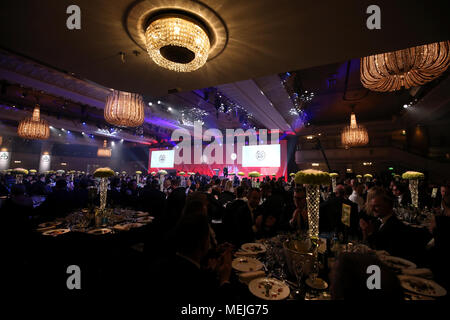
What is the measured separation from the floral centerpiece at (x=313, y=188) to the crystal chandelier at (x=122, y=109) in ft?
11.1

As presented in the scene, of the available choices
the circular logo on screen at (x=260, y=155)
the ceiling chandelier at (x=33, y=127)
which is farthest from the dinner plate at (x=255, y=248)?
the circular logo on screen at (x=260, y=155)

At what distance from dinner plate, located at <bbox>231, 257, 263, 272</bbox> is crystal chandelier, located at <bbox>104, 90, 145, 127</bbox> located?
11.1 ft

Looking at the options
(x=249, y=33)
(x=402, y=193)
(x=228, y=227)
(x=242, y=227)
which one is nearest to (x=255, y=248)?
(x=242, y=227)

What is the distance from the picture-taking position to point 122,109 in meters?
3.81

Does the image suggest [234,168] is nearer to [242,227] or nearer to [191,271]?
[242,227]

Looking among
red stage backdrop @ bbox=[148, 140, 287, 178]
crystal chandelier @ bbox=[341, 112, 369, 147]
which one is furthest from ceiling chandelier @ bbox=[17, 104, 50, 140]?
red stage backdrop @ bbox=[148, 140, 287, 178]

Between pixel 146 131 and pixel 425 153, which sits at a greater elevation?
pixel 146 131

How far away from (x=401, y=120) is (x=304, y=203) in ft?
40.9

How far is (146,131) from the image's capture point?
1512cm

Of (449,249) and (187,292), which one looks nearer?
(187,292)

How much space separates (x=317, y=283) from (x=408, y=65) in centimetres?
292
